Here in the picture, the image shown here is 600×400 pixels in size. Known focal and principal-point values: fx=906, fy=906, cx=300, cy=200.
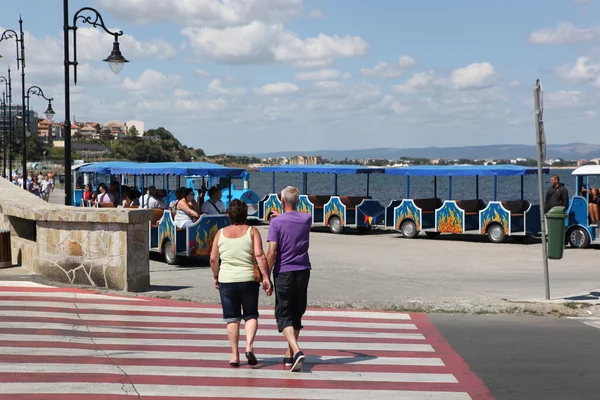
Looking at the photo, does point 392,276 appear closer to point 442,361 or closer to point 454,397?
point 442,361

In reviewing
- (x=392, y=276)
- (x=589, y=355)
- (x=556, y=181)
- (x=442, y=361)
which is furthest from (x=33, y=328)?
(x=556, y=181)

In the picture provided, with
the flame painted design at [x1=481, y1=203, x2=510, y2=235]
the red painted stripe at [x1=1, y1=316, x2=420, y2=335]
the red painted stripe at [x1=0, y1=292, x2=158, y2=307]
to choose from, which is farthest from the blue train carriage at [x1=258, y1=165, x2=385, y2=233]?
the red painted stripe at [x1=1, y1=316, x2=420, y2=335]

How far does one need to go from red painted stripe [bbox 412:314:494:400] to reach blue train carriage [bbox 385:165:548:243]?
14418mm

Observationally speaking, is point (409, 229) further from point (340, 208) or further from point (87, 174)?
point (87, 174)

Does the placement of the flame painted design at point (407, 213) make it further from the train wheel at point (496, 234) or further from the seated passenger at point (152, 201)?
the seated passenger at point (152, 201)

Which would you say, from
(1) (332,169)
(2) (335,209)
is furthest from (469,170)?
(1) (332,169)

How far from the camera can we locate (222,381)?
8000 mm

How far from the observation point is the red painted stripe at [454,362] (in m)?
7.85

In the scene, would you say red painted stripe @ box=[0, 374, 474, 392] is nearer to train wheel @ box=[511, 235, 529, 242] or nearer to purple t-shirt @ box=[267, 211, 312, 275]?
purple t-shirt @ box=[267, 211, 312, 275]

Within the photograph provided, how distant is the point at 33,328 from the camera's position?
33.2 ft

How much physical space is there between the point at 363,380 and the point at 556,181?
16464mm

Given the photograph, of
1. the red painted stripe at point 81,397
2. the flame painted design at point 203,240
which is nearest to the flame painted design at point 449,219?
the flame painted design at point 203,240

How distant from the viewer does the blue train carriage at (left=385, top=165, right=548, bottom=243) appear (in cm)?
2583

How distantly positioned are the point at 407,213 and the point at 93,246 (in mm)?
16126
